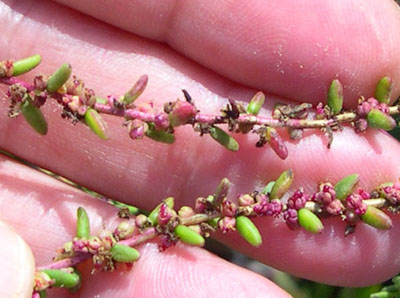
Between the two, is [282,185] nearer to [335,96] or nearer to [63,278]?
[335,96]

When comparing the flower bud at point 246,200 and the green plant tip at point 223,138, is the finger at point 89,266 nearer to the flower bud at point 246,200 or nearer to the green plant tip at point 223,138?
the flower bud at point 246,200

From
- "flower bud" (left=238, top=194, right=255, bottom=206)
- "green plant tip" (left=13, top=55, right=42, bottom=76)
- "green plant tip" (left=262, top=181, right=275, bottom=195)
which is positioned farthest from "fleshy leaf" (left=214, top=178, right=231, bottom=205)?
"green plant tip" (left=13, top=55, right=42, bottom=76)

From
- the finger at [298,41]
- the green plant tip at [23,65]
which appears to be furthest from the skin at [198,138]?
the green plant tip at [23,65]

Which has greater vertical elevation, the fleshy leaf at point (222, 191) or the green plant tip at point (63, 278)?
the fleshy leaf at point (222, 191)

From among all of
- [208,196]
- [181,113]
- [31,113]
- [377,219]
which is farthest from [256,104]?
[31,113]

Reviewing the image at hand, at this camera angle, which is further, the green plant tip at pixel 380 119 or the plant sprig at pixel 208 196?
the green plant tip at pixel 380 119

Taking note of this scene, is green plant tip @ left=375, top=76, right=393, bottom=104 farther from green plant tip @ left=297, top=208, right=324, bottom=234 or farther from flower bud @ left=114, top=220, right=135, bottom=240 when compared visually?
flower bud @ left=114, top=220, right=135, bottom=240
